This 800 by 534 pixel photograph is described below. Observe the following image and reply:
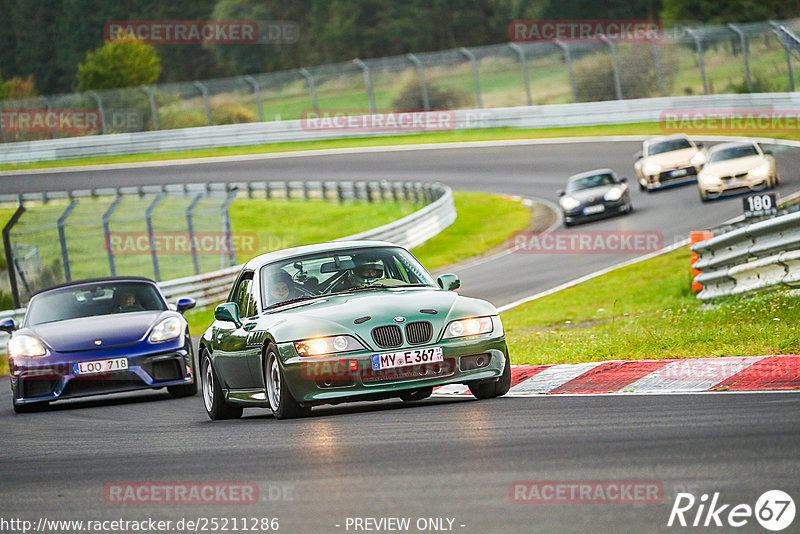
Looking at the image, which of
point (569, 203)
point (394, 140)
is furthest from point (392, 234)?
point (394, 140)

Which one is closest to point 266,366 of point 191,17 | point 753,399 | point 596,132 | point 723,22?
point 753,399

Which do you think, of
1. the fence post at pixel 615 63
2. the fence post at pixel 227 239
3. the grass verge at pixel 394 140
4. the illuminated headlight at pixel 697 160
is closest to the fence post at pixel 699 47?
the grass verge at pixel 394 140

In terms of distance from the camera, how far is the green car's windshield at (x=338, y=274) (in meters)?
9.95

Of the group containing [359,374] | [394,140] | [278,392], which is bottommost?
[394,140]

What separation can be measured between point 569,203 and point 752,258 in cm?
1514

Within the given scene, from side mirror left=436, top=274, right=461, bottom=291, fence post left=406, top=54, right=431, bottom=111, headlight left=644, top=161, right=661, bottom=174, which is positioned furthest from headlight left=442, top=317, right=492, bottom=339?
fence post left=406, top=54, right=431, bottom=111

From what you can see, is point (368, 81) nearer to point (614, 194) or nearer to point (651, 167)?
point (651, 167)

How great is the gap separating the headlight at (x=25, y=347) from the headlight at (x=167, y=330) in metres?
1.12

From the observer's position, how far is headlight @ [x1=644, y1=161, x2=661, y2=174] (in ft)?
105

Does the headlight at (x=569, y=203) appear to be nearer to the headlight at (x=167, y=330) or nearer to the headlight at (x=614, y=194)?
the headlight at (x=614, y=194)

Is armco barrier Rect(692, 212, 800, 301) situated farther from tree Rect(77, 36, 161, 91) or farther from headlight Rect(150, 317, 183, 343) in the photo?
tree Rect(77, 36, 161, 91)

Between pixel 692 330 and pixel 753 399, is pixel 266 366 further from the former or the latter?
pixel 692 330

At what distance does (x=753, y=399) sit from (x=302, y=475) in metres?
2.94

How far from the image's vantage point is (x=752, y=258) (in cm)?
1428
